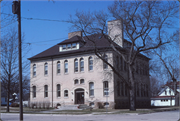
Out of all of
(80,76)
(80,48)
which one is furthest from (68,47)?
(80,76)

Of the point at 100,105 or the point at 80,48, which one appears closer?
the point at 100,105

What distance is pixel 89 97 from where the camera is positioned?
38.0 metres

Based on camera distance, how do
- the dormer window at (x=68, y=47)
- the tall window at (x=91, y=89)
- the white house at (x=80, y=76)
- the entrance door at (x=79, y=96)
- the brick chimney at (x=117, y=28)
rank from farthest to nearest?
the dormer window at (x=68, y=47)
the entrance door at (x=79, y=96)
the tall window at (x=91, y=89)
the white house at (x=80, y=76)
the brick chimney at (x=117, y=28)

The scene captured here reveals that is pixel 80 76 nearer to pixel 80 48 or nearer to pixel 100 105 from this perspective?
pixel 80 48

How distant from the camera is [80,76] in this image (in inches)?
1554

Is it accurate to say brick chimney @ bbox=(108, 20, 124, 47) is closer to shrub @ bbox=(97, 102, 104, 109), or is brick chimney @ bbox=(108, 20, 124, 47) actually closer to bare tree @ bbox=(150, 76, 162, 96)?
shrub @ bbox=(97, 102, 104, 109)

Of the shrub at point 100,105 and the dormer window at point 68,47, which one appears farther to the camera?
the dormer window at point 68,47

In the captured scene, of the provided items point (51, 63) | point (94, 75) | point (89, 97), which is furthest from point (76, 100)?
point (51, 63)

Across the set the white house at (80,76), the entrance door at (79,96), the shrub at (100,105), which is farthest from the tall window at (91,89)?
the shrub at (100,105)

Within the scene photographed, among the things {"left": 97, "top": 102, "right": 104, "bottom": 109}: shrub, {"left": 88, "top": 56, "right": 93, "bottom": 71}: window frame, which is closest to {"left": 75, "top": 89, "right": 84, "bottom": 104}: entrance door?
{"left": 97, "top": 102, "right": 104, "bottom": 109}: shrub

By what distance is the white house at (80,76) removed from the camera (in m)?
Result: 36.7

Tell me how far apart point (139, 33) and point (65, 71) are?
60.3 feet

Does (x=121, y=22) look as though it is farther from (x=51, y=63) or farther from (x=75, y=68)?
(x=51, y=63)

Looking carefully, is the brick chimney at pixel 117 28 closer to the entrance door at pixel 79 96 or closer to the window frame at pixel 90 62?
the window frame at pixel 90 62
